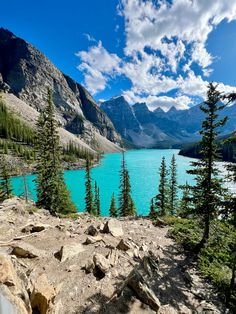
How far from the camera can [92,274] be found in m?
7.98

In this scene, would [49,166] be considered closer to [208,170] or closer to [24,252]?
[24,252]

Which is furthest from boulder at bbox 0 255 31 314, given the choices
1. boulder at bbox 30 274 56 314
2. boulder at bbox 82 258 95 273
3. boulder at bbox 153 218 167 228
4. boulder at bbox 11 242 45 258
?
boulder at bbox 153 218 167 228

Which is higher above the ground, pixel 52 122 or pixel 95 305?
pixel 52 122

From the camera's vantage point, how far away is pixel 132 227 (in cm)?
1562

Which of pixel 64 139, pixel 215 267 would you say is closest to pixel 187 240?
pixel 215 267

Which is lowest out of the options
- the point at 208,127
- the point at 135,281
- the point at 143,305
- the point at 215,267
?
the point at 215,267

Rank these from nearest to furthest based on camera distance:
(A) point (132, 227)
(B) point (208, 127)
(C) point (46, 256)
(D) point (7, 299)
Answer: (D) point (7, 299), (C) point (46, 256), (B) point (208, 127), (A) point (132, 227)

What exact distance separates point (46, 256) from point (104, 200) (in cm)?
5405

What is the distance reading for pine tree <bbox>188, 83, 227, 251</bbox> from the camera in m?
13.2

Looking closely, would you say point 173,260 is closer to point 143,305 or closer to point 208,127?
point 143,305

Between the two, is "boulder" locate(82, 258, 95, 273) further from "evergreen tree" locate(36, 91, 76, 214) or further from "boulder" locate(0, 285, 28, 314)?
"evergreen tree" locate(36, 91, 76, 214)

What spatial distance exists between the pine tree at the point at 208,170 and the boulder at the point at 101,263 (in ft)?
25.9

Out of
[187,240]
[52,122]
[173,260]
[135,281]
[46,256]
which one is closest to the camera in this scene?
[135,281]

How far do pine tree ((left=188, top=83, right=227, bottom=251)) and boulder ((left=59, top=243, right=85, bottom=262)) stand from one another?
28.0 feet
